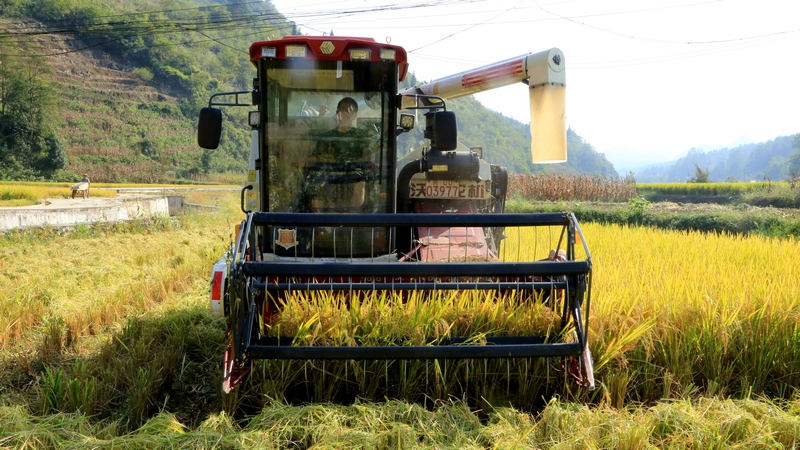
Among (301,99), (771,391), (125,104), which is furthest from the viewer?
(125,104)

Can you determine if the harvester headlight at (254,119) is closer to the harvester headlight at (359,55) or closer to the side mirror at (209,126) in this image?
the side mirror at (209,126)

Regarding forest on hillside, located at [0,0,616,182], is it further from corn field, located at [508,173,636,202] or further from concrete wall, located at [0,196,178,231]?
concrete wall, located at [0,196,178,231]

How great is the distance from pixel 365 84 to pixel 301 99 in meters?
0.46

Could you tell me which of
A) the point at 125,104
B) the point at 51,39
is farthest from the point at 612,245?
the point at 51,39

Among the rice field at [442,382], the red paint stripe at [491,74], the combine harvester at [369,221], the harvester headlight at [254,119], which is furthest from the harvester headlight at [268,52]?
the red paint stripe at [491,74]

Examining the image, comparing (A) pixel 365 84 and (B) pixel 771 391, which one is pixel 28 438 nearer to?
(A) pixel 365 84

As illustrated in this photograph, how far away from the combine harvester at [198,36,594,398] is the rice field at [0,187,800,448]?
0.15 meters

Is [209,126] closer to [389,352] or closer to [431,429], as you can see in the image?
[389,352]

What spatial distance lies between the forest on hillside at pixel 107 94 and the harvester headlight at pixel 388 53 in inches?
1097

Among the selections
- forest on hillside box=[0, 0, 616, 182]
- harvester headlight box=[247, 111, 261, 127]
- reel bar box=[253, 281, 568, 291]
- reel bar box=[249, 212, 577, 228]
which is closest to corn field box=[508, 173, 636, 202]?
forest on hillside box=[0, 0, 616, 182]

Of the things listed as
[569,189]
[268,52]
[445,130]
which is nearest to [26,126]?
[569,189]

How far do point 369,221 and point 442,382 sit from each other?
3.07ft

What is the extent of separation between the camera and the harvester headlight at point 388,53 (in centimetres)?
384

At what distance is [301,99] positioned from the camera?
13.0 feet
